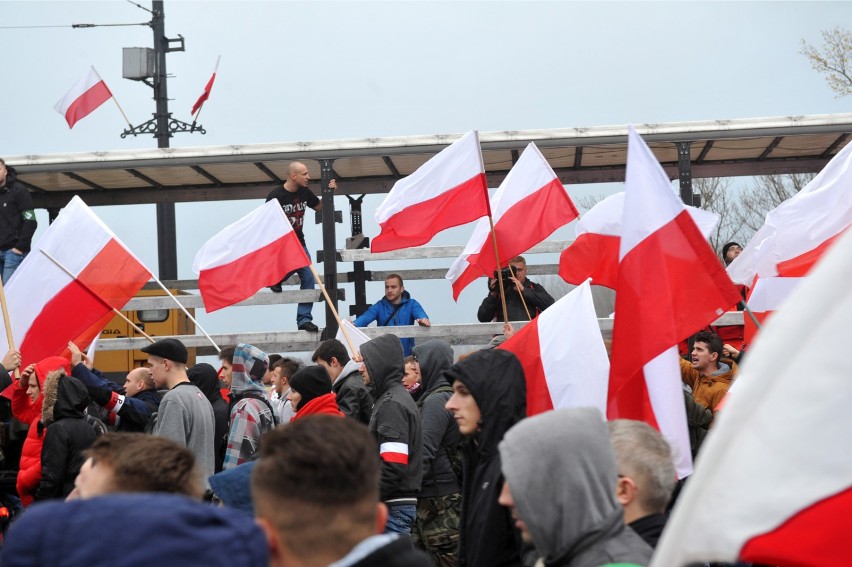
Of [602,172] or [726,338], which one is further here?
[602,172]

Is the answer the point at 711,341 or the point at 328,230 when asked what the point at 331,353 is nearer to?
the point at 711,341

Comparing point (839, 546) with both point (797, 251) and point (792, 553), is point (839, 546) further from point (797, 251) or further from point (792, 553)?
point (797, 251)

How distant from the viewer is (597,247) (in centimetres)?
1053

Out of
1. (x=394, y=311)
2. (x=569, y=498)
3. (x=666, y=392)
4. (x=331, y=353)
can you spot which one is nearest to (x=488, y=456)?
(x=666, y=392)

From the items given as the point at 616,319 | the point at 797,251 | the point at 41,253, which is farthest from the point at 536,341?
the point at 41,253

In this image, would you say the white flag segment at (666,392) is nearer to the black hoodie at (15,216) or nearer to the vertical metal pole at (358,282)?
the vertical metal pole at (358,282)

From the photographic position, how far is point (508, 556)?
502cm

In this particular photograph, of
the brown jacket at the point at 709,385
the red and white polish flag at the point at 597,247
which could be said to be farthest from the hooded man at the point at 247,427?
the red and white polish flag at the point at 597,247

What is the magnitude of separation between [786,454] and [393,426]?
4.77m

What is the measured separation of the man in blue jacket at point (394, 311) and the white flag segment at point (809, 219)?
4.76 metres

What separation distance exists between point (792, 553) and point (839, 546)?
0.14m

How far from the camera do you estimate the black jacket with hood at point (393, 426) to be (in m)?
6.99

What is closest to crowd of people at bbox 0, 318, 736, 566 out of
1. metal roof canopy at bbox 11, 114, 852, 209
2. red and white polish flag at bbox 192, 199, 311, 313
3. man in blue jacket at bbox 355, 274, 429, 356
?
red and white polish flag at bbox 192, 199, 311, 313

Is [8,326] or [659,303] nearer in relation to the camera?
[659,303]
